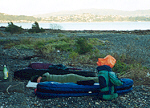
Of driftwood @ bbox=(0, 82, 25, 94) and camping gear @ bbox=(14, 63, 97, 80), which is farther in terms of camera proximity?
Result: camping gear @ bbox=(14, 63, 97, 80)

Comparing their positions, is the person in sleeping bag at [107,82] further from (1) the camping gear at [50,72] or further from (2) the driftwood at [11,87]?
(2) the driftwood at [11,87]

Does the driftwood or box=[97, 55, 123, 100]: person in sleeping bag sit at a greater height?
box=[97, 55, 123, 100]: person in sleeping bag

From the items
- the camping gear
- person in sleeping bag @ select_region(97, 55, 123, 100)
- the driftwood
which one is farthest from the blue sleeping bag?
the camping gear

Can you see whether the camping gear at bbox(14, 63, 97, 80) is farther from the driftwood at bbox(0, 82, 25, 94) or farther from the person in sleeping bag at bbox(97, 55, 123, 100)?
the person in sleeping bag at bbox(97, 55, 123, 100)

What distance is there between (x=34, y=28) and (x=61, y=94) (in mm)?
21572

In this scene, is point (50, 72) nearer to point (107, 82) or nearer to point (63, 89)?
point (63, 89)

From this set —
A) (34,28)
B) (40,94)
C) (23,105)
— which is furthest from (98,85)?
(34,28)

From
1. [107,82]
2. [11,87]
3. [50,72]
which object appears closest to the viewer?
[107,82]

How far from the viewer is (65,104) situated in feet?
12.2

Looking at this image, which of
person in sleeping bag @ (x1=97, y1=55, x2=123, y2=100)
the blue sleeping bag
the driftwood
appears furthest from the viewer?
the driftwood

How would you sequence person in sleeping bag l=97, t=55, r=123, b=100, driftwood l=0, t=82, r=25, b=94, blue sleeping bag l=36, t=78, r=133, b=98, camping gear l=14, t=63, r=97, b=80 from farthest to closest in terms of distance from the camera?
camping gear l=14, t=63, r=97, b=80 → driftwood l=0, t=82, r=25, b=94 → blue sleeping bag l=36, t=78, r=133, b=98 → person in sleeping bag l=97, t=55, r=123, b=100

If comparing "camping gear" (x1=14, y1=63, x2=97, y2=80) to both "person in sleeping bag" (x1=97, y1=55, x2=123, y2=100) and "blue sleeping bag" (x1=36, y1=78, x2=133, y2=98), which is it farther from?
"person in sleeping bag" (x1=97, y1=55, x2=123, y2=100)

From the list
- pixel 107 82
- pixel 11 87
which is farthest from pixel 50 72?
pixel 107 82

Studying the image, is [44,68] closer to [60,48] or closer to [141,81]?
[141,81]
